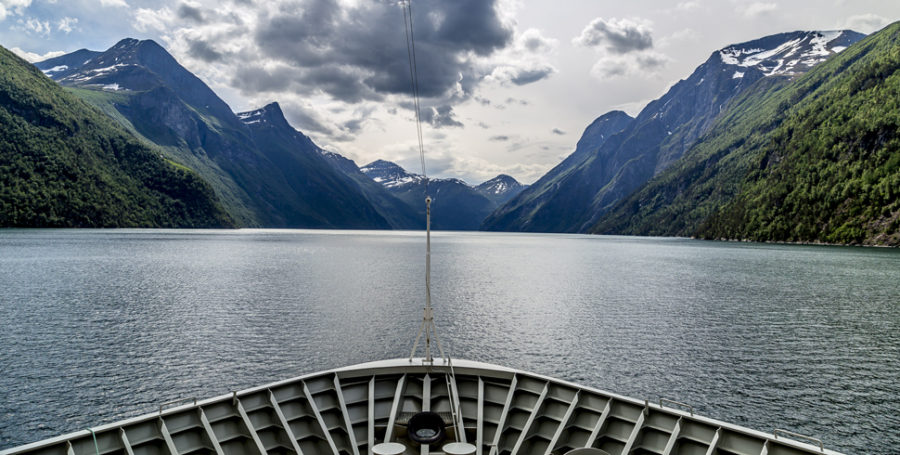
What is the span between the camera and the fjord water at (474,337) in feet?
79.6

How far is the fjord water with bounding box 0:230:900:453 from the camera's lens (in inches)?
955

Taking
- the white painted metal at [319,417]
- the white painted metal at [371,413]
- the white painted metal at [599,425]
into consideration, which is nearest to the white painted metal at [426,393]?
the white painted metal at [371,413]

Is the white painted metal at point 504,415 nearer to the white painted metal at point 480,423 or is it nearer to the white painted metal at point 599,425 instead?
the white painted metal at point 480,423

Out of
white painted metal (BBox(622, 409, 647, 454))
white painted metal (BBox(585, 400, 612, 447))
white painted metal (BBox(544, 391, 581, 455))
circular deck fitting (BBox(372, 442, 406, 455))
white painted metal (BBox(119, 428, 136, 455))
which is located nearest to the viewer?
white painted metal (BBox(119, 428, 136, 455))

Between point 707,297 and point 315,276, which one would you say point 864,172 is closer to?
point 707,297

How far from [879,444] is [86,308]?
187 ft

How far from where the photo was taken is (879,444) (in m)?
19.8

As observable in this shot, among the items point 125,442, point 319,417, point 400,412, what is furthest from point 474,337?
point 125,442

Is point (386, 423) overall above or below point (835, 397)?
above

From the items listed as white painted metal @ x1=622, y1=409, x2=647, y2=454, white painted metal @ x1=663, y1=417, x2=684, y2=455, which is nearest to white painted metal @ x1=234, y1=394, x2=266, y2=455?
white painted metal @ x1=622, y1=409, x2=647, y2=454

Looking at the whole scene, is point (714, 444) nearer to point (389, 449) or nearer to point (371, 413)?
point (389, 449)

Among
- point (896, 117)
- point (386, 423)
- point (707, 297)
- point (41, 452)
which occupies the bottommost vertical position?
point (707, 297)

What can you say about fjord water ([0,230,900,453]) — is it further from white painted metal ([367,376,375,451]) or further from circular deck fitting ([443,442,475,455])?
circular deck fitting ([443,442,475,455])

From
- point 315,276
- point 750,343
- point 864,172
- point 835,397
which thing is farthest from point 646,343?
point 864,172
